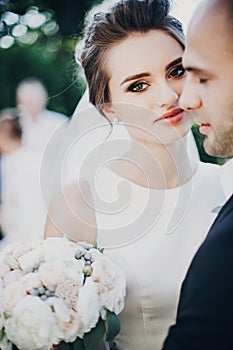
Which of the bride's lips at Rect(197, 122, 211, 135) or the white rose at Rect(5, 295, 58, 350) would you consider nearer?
the white rose at Rect(5, 295, 58, 350)

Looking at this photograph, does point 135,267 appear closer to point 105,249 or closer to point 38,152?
point 105,249

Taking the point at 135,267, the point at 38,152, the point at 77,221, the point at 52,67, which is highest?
the point at 52,67

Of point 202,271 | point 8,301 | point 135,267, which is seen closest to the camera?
point 202,271

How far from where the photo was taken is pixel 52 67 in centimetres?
156

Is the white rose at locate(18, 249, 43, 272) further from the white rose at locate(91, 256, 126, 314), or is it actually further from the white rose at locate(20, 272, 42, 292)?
the white rose at locate(91, 256, 126, 314)

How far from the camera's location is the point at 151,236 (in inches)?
59.9

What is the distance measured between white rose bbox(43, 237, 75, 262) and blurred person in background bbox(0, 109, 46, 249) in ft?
0.44

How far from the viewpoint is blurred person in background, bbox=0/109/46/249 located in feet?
5.12

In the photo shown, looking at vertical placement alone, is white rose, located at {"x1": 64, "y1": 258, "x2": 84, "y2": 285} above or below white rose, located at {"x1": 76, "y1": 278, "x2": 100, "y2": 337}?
above

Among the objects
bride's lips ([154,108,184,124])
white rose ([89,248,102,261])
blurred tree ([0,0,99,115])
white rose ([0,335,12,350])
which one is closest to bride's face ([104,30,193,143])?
bride's lips ([154,108,184,124])

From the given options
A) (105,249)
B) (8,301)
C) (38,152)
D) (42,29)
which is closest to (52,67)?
(42,29)

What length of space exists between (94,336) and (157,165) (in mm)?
440

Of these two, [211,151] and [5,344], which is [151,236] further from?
[5,344]

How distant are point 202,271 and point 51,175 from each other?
504 millimetres
